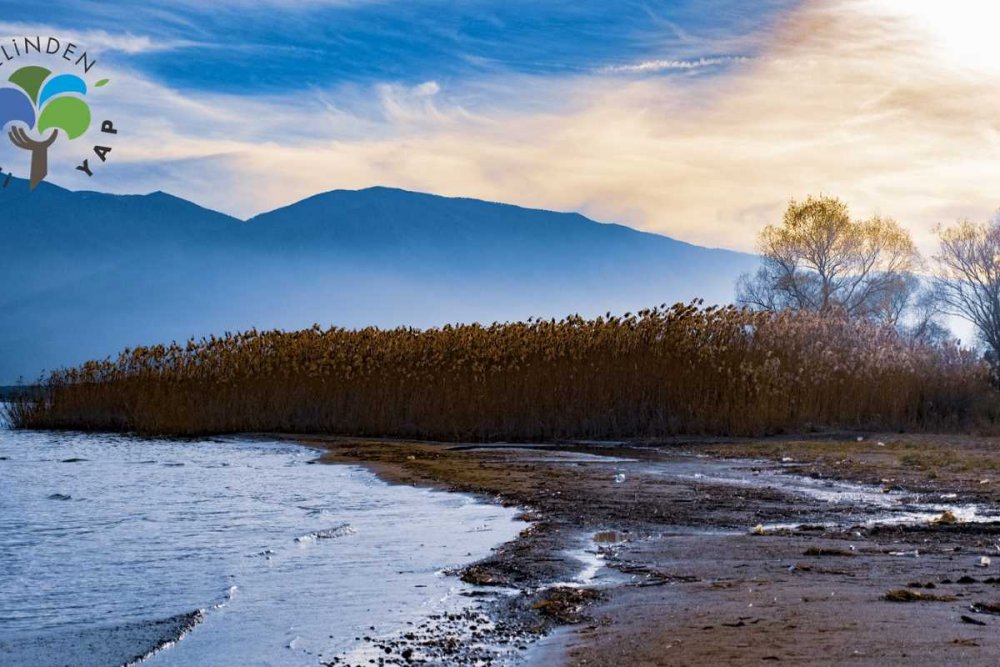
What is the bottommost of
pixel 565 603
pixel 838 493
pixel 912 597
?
pixel 565 603

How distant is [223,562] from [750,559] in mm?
3266

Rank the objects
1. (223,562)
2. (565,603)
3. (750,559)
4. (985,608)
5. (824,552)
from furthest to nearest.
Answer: (223,562) → (824,552) → (750,559) → (565,603) → (985,608)

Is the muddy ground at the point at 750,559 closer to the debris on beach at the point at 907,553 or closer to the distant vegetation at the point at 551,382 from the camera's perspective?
the debris on beach at the point at 907,553

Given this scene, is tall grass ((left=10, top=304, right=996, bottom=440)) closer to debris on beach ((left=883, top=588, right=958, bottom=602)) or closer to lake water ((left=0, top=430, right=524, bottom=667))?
lake water ((left=0, top=430, right=524, bottom=667))

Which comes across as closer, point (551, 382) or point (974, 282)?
point (551, 382)

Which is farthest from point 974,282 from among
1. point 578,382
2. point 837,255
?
point 578,382

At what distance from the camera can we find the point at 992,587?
18.3 feet

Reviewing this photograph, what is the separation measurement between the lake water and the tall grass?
6801 millimetres

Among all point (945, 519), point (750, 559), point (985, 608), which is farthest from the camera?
point (945, 519)

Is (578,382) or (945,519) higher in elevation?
(578,382)

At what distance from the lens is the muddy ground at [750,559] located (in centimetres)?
462

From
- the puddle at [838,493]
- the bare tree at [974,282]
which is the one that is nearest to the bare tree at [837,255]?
the bare tree at [974,282]

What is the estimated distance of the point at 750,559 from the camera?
6.72 meters

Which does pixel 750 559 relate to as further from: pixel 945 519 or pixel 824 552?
pixel 945 519
